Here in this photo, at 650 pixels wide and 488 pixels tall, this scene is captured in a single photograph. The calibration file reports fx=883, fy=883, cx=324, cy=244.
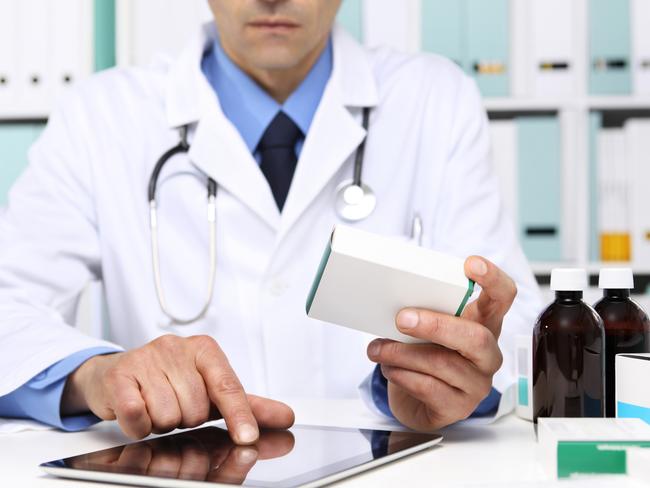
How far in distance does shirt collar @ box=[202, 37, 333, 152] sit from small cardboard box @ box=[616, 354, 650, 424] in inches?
28.6

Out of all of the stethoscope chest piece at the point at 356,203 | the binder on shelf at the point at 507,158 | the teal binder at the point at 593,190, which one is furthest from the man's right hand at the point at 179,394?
the teal binder at the point at 593,190

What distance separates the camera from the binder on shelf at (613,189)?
78.6 inches

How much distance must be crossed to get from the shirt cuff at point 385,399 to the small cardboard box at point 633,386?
0.18 m

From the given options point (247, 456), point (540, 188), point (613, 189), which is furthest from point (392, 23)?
point (247, 456)

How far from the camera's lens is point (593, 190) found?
201cm

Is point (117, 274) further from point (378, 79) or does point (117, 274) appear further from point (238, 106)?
point (378, 79)

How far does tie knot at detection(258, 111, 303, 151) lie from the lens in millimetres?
1311

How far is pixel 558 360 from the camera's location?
2.41 feet

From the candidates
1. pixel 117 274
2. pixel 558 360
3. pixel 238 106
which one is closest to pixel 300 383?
pixel 117 274

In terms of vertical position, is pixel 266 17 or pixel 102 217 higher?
pixel 266 17

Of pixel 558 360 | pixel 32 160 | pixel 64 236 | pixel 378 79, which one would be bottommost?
pixel 558 360

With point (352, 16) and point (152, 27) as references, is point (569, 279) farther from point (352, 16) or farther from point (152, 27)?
point (152, 27)

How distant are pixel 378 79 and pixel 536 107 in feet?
2.42

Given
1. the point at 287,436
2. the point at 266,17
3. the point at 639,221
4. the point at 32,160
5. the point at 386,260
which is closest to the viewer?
the point at 386,260
